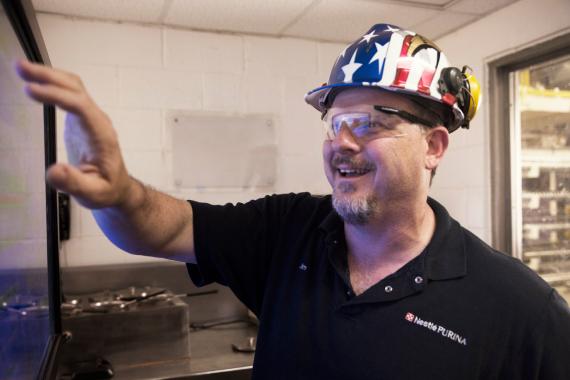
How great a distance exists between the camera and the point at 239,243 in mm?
1287

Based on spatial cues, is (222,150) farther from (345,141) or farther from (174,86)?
(345,141)

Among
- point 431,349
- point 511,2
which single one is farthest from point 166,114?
point 431,349

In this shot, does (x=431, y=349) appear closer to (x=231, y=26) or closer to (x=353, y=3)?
(x=353, y=3)

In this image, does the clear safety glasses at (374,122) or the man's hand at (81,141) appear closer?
the man's hand at (81,141)

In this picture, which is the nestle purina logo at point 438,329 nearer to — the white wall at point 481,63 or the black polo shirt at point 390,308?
the black polo shirt at point 390,308

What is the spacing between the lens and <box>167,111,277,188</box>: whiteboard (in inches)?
104

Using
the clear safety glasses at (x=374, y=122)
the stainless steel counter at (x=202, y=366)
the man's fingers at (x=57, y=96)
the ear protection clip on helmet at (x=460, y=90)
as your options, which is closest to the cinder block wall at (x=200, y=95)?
the stainless steel counter at (x=202, y=366)

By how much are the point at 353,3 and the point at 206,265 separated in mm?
1581

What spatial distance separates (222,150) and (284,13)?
781 millimetres

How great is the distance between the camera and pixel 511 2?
92.4 inches

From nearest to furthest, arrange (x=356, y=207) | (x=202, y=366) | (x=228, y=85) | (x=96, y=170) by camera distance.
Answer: (x=96, y=170) → (x=356, y=207) → (x=202, y=366) → (x=228, y=85)

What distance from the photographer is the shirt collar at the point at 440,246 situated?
1.16 meters

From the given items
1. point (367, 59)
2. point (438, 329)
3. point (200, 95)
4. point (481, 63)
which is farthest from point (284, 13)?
point (438, 329)

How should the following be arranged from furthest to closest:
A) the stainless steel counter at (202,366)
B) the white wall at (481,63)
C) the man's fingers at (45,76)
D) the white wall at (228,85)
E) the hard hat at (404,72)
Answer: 1. the white wall at (228,85)
2. the white wall at (481,63)
3. the stainless steel counter at (202,366)
4. the hard hat at (404,72)
5. the man's fingers at (45,76)
